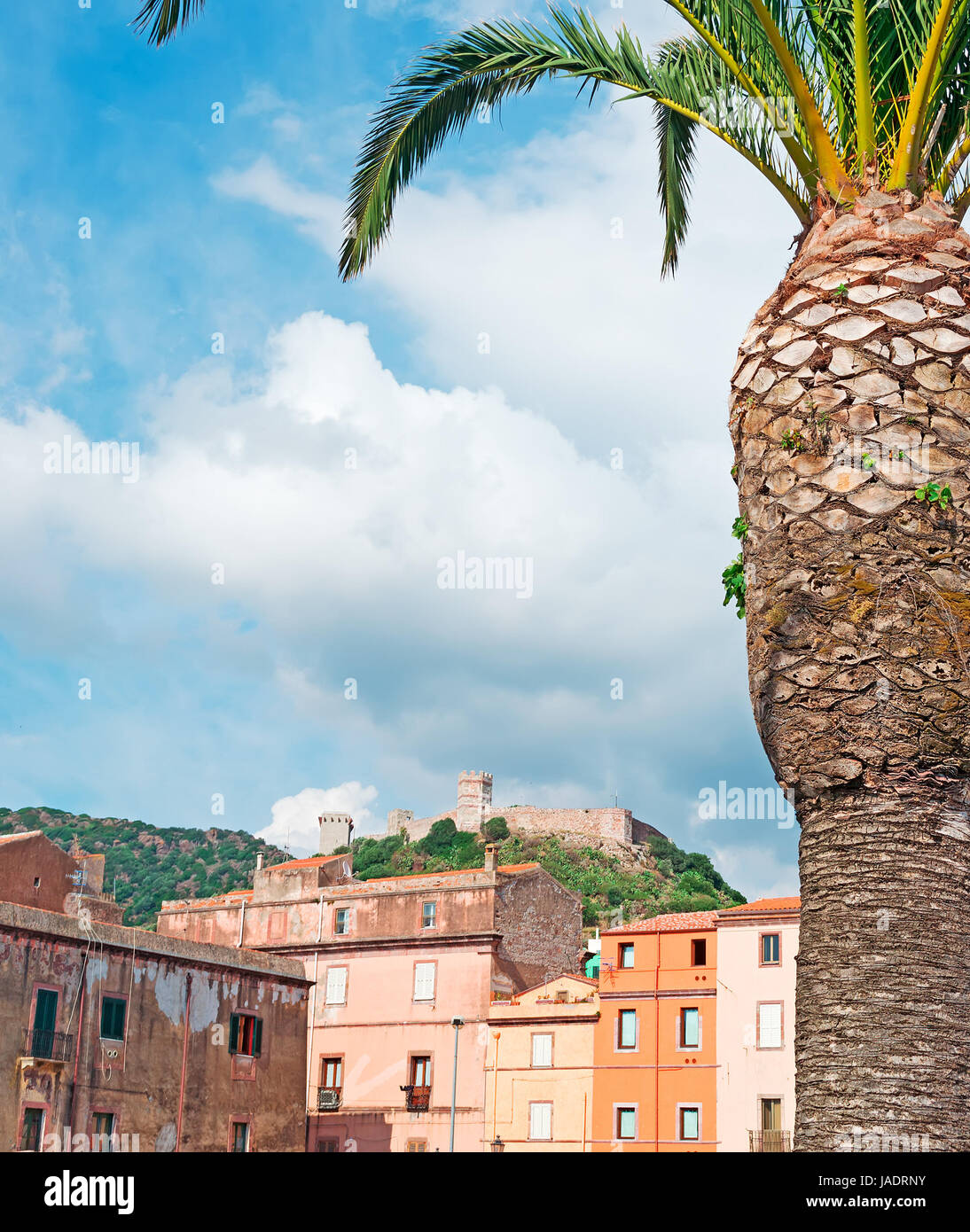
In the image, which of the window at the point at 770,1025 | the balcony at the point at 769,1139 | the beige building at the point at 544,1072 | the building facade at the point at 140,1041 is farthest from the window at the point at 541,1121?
the building facade at the point at 140,1041

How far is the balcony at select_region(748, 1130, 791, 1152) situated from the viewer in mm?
40062

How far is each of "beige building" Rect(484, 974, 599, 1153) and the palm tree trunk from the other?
3954cm

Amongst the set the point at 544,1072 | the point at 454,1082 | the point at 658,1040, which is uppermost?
the point at 658,1040

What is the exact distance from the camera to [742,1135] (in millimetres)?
41156

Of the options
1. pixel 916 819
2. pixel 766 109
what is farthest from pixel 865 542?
pixel 766 109

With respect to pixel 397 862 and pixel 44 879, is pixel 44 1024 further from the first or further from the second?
pixel 397 862

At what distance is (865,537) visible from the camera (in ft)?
24.5

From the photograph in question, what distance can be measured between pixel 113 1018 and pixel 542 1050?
55.0ft

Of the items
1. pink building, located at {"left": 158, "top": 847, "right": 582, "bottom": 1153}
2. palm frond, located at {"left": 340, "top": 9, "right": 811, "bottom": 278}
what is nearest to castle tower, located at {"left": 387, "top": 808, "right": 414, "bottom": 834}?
pink building, located at {"left": 158, "top": 847, "right": 582, "bottom": 1153}

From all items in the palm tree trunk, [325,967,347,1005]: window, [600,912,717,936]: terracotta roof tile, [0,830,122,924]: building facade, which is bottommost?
[325,967,347,1005]: window

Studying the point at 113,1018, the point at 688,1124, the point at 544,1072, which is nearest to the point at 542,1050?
the point at 544,1072

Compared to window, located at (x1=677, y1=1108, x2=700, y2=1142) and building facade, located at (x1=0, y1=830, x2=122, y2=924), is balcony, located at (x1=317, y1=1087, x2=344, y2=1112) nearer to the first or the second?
building facade, located at (x1=0, y1=830, x2=122, y2=924)
